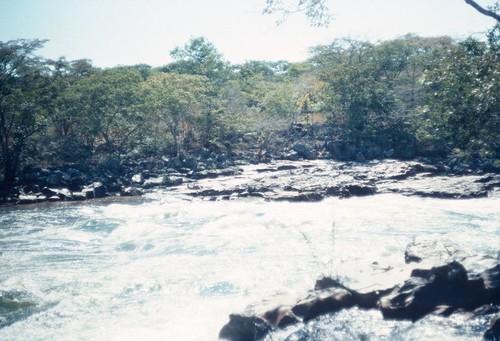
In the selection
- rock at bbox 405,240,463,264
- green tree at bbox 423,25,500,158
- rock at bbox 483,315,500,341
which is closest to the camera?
rock at bbox 483,315,500,341

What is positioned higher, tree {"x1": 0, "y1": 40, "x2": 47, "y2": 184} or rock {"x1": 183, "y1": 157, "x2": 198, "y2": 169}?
tree {"x1": 0, "y1": 40, "x2": 47, "y2": 184}

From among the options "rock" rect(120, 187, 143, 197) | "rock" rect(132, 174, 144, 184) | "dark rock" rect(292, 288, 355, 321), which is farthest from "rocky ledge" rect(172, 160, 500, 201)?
"dark rock" rect(292, 288, 355, 321)

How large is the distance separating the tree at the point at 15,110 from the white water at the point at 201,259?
18.2 feet

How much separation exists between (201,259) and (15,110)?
1696 cm

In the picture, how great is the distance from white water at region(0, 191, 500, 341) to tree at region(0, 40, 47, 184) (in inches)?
218

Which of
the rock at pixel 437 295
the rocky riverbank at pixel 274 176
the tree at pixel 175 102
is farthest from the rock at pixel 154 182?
the rock at pixel 437 295

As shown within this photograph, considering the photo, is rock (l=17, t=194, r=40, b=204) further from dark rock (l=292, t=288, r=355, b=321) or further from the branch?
the branch

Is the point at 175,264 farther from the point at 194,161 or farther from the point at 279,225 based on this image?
the point at 194,161

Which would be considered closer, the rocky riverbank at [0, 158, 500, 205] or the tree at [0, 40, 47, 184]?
the rocky riverbank at [0, 158, 500, 205]

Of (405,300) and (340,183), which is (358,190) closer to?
(340,183)

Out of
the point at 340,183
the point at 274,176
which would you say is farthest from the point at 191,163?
the point at 340,183

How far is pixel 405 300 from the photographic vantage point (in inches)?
255

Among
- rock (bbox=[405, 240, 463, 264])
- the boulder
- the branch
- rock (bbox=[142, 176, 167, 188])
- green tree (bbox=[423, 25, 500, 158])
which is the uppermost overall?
the branch

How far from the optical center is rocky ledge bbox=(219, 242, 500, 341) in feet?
20.4
